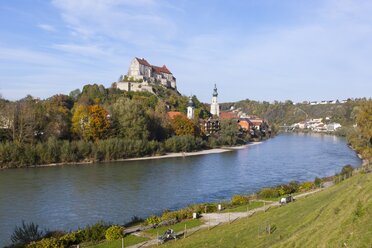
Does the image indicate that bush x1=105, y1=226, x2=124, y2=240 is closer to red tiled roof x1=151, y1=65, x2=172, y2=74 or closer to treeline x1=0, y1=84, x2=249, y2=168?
treeline x1=0, y1=84, x2=249, y2=168

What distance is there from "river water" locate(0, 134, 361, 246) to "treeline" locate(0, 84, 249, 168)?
Answer: 328 cm

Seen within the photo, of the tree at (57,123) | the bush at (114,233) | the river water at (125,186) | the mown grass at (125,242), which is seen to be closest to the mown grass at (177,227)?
the mown grass at (125,242)

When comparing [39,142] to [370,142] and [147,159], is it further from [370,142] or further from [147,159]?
[370,142]

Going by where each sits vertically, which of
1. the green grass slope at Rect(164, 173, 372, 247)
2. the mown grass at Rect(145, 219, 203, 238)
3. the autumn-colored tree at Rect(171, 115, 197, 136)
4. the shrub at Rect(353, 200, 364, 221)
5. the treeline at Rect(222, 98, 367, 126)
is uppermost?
the treeline at Rect(222, 98, 367, 126)

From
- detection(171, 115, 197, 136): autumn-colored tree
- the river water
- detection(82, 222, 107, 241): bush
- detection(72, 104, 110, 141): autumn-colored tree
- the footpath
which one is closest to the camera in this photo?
the footpath

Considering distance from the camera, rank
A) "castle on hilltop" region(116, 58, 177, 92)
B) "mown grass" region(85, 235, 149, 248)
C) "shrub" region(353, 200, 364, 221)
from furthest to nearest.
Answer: "castle on hilltop" region(116, 58, 177, 92)
"mown grass" region(85, 235, 149, 248)
"shrub" region(353, 200, 364, 221)

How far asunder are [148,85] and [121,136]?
3332cm

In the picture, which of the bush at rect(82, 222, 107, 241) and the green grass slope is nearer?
the green grass slope

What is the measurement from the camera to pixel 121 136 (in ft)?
192

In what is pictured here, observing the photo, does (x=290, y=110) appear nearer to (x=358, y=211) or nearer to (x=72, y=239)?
(x=72, y=239)

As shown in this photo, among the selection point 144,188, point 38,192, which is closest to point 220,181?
point 144,188

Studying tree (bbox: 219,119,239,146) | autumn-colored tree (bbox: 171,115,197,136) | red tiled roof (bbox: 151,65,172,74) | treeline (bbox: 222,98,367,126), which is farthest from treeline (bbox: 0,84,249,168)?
treeline (bbox: 222,98,367,126)

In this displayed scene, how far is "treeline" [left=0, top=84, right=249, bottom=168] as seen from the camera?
47250 millimetres

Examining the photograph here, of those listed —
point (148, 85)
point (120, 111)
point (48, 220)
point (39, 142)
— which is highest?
point (148, 85)
